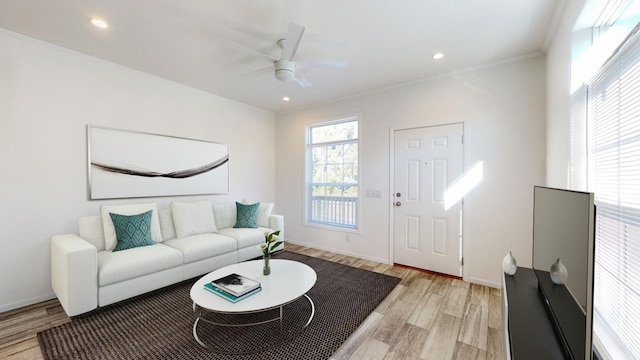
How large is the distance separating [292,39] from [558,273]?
2.29 meters

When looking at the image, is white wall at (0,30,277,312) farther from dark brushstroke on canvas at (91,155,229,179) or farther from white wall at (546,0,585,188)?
white wall at (546,0,585,188)

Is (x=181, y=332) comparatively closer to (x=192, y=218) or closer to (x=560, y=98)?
(x=192, y=218)

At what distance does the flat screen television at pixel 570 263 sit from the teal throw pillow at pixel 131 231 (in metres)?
3.48

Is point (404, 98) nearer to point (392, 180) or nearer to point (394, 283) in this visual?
point (392, 180)

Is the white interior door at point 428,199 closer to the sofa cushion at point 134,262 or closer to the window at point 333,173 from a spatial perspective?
the window at point 333,173

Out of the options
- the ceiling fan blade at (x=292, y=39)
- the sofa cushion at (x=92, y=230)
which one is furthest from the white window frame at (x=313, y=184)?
the sofa cushion at (x=92, y=230)

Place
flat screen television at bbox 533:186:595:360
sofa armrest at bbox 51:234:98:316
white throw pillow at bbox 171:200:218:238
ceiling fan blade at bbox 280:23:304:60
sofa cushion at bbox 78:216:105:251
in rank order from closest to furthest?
flat screen television at bbox 533:186:595:360, ceiling fan blade at bbox 280:23:304:60, sofa armrest at bbox 51:234:98:316, sofa cushion at bbox 78:216:105:251, white throw pillow at bbox 171:200:218:238

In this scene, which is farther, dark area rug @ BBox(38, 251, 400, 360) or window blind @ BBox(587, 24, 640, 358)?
dark area rug @ BBox(38, 251, 400, 360)

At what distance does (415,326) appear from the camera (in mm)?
2113

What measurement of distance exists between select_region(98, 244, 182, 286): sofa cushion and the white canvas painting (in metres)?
0.84

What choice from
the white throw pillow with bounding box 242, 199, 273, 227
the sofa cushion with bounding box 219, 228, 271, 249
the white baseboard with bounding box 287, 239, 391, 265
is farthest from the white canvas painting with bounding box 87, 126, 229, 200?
the white baseboard with bounding box 287, 239, 391, 265

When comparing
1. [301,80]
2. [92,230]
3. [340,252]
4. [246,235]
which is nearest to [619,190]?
[301,80]

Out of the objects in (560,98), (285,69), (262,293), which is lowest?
(262,293)

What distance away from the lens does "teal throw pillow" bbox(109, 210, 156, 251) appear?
2.65m
